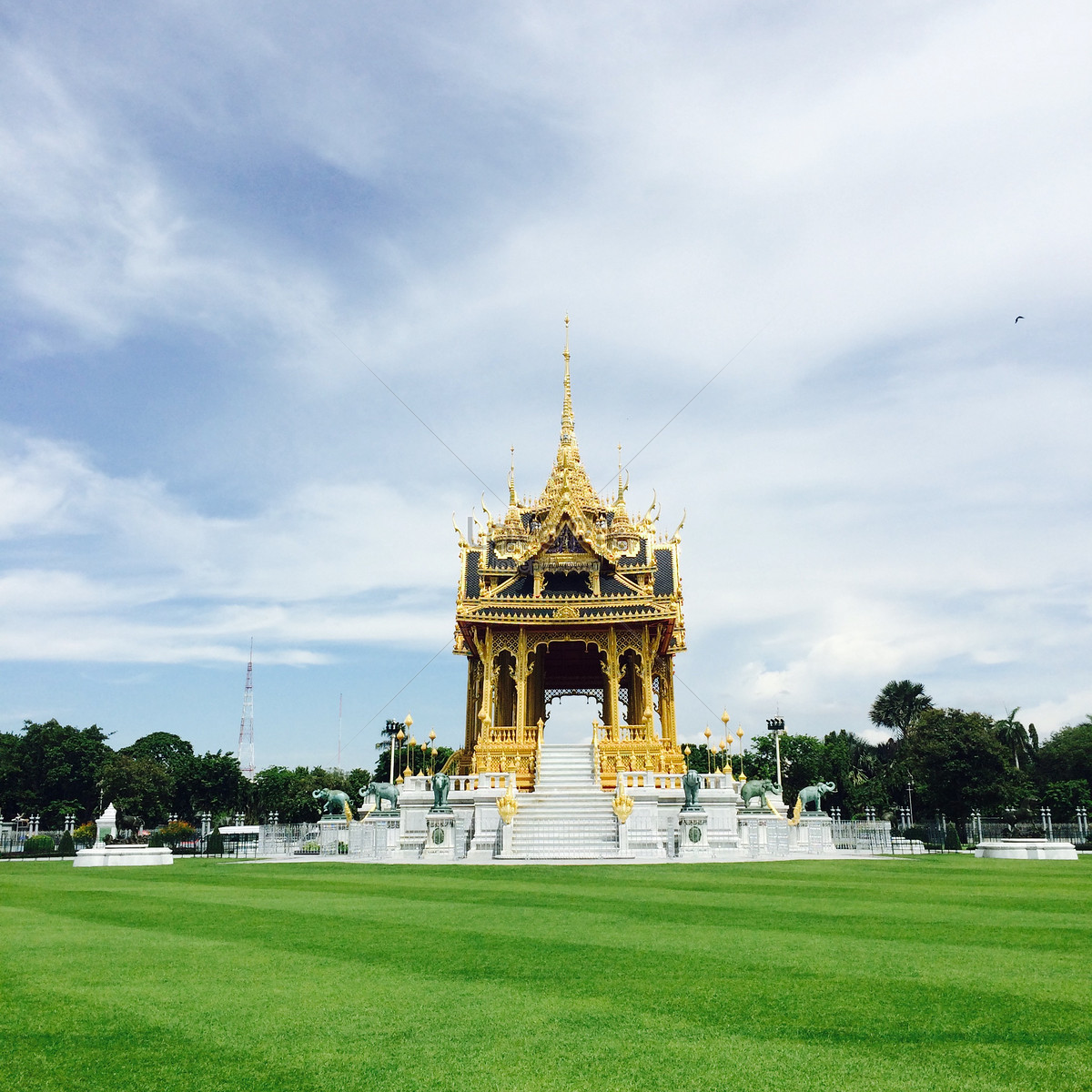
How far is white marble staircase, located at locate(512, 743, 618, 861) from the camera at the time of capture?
981 inches

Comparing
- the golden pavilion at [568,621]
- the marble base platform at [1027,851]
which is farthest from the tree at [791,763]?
the marble base platform at [1027,851]

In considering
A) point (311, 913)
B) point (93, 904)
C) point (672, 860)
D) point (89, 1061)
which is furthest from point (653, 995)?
point (672, 860)

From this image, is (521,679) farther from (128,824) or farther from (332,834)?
(128,824)

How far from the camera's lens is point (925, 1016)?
562 cm

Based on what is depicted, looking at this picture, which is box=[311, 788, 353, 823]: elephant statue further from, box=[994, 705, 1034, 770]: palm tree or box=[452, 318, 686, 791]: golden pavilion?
box=[994, 705, 1034, 770]: palm tree

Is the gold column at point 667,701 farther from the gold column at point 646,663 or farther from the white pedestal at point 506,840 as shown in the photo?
the white pedestal at point 506,840

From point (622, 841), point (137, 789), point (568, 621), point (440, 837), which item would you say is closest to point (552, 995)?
point (622, 841)

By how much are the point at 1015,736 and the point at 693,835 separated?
51509 millimetres

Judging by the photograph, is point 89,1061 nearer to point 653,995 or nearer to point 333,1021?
point 333,1021

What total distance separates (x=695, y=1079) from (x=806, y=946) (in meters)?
4.16

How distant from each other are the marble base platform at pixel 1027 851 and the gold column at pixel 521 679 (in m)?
15.2

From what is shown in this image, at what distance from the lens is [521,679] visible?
111ft

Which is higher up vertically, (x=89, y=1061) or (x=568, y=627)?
(x=568, y=627)

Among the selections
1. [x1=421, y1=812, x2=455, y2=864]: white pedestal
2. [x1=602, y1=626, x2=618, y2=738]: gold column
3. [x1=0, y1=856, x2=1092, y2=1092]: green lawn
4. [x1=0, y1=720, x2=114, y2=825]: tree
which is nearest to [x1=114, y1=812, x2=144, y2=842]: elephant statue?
[x1=0, y1=720, x2=114, y2=825]: tree
